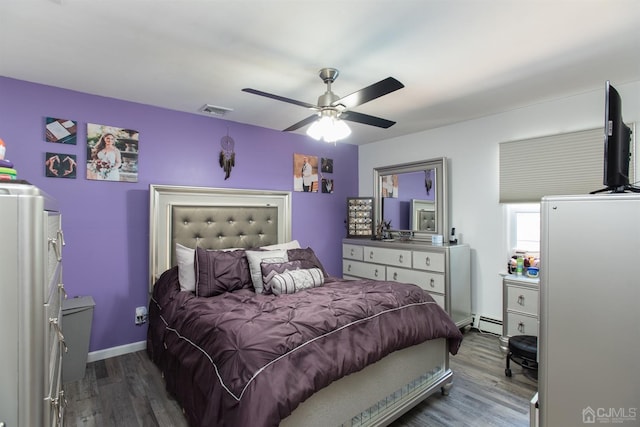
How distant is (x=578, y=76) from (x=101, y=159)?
13.5 feet

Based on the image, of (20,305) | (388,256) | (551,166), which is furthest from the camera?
(388,256)

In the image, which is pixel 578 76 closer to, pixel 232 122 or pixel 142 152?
pixel 232 122

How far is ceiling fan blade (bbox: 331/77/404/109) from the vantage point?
182cm

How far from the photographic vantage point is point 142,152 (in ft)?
10.2

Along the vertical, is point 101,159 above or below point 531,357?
above

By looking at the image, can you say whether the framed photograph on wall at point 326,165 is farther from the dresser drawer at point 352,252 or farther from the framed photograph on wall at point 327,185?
the dresser drawer at point 352,252

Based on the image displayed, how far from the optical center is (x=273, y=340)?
5.25 ft

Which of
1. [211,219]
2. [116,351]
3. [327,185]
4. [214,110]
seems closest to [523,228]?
[327,185]

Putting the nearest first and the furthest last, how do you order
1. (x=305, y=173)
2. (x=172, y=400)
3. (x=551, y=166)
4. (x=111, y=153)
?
(x=172, y=400), (x=111, y=153), (x=551, y=166), (x=305, y=173)

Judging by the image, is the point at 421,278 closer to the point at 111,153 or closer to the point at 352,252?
the point at 352,252

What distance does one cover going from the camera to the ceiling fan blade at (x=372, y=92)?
182 centimetres

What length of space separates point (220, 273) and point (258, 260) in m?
0.35

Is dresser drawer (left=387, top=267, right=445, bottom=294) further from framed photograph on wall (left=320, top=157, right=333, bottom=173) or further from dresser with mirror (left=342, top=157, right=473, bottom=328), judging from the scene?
framed photograph on wall (left=320, top=157, right=333, bottom=173)

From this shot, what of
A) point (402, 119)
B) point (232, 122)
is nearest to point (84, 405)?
point (232, 122)
